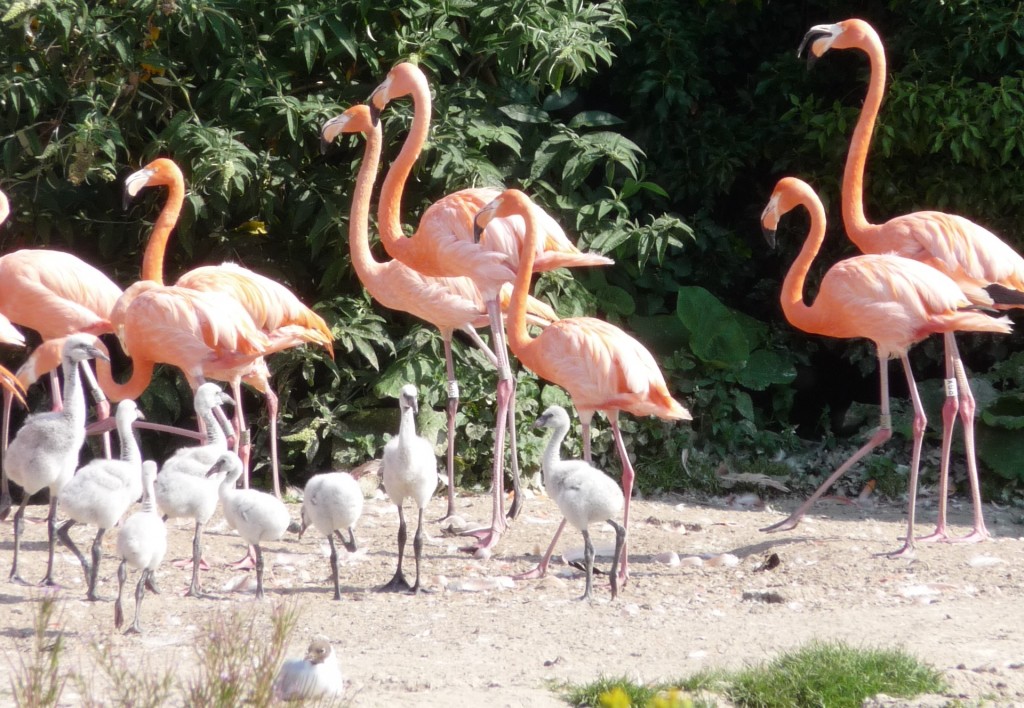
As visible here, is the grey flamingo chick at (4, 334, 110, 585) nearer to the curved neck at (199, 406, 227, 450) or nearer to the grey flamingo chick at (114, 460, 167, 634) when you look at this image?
the curved neck at (199, 406, 227, 450)

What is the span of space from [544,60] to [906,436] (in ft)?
10.2

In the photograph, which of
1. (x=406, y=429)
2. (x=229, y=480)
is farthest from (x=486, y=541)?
(x=229, y=480)

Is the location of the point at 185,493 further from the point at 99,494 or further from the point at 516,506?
the point at 516,506

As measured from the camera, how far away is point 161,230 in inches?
255

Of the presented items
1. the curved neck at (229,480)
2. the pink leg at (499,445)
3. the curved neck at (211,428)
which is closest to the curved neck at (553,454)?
the pink leg at (499,445)

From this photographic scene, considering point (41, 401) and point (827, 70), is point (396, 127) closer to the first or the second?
point (41, 401)

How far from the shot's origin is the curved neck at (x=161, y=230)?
643 cm

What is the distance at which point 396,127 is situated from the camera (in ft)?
23.3

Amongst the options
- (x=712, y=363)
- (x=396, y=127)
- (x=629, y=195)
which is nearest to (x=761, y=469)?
(x=712, y=363)

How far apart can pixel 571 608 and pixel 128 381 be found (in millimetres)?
2699

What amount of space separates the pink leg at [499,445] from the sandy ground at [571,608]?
96mm

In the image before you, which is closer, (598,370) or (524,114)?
(598,370)

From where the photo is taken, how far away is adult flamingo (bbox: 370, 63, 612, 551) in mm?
6086

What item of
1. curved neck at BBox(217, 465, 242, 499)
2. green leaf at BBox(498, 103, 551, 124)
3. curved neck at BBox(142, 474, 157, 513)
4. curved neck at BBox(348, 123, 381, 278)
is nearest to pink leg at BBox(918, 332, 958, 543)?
curved neck at BBox(348, 123, 381, 278)
